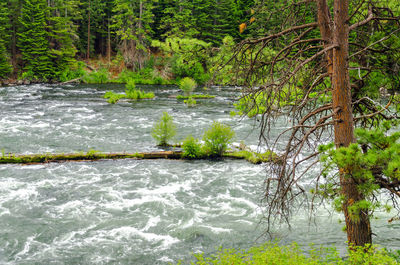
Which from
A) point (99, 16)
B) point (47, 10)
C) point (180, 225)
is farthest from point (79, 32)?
point (180, 225)

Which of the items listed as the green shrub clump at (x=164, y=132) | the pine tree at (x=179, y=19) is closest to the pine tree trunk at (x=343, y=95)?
the green shrub clump at (x=164, y=132)

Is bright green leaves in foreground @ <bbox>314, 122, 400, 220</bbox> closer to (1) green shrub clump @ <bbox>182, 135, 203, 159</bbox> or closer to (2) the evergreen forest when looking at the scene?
(2) the evergreen forest

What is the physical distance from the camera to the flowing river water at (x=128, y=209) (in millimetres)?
8906

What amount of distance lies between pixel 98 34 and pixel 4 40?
53.4ft

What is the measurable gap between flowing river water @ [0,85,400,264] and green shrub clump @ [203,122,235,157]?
0.55 meters

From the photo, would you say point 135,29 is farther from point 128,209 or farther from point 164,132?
point 128,209

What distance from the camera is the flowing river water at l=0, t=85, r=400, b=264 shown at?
29.2 feet

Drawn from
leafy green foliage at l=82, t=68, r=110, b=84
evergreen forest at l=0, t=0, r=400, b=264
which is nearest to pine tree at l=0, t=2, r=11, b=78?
evergreen forest at l=0, t=0, r=400, b=264

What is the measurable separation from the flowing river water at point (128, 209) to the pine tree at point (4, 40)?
85.4 ft

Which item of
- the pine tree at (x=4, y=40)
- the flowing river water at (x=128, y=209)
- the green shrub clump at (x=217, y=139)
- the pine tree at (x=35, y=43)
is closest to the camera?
the flowing river water at (x=128, y=209)

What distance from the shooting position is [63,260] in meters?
8.34

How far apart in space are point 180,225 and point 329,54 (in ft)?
20.7

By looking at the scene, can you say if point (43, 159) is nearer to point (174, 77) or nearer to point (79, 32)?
point (174, 77)

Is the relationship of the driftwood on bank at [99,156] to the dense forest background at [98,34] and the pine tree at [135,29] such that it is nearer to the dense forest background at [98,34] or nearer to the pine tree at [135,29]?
the dense forest background at [98,34]
